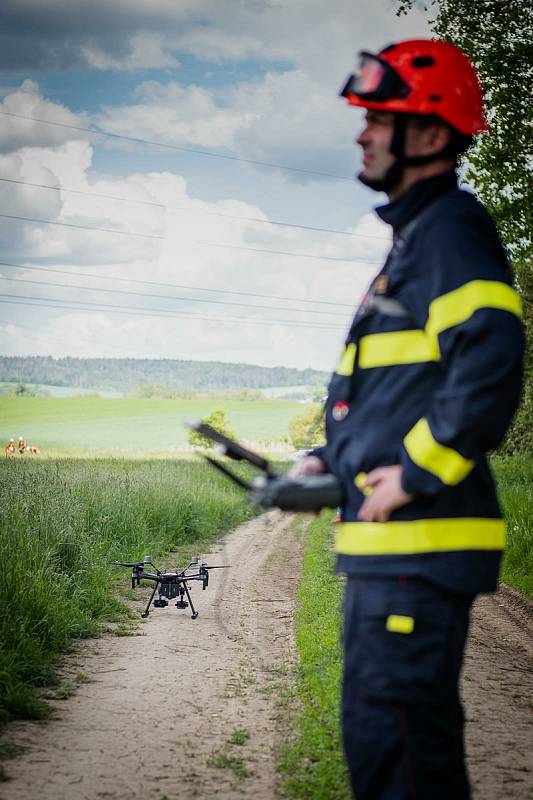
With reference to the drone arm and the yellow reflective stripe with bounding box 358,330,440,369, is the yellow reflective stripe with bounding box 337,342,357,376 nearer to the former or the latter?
the yellow reflective stripe with bounding box 358,330,440,369

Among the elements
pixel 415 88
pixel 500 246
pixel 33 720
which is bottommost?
pixel 33 720

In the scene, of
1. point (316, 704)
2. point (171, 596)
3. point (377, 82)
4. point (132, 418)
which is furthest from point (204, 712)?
point (132, 418)

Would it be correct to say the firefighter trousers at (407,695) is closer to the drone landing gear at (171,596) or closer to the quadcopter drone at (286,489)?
the quadcopter drone at (286,489)

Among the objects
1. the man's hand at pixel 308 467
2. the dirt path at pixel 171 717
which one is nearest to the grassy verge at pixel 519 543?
the dirt path at pixel 171 717

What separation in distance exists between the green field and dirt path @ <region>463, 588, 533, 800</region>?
30.7 meters

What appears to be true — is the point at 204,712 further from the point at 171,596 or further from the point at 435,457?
the point at 435,457

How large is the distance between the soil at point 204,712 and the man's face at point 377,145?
1.90 metres

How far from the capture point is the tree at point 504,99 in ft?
54.0

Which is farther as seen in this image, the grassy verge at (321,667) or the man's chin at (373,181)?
the grassy verge at (321,667)

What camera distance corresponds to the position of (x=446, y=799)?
232 cm

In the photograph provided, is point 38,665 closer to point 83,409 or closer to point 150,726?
point 150,726

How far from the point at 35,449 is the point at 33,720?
25245 mm

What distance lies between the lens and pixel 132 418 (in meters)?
65.5

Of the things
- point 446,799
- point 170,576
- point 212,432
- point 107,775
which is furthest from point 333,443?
point 170,576
